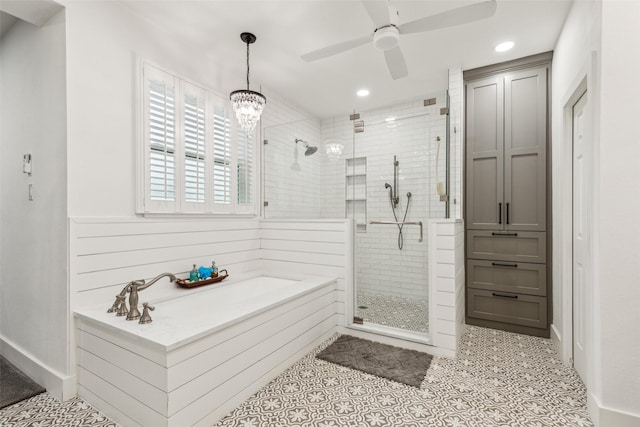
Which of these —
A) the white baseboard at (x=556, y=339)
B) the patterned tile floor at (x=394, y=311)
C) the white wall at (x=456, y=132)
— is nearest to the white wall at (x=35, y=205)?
the patterned tile floor at (x=394, y=311)

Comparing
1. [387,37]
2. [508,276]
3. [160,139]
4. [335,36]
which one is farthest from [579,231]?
[160,139]

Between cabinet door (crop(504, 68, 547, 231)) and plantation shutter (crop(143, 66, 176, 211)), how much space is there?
124 inches

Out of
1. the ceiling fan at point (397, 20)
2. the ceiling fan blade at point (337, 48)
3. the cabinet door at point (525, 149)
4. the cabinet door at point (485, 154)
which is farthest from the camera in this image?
the cabinet door at point (485, 154)

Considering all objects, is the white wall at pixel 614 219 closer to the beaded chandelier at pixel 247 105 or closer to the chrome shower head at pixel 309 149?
the beaded chandelier at pixel 247 105

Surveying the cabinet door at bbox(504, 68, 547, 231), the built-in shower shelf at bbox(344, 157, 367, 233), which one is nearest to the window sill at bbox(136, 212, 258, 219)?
the built-in shower shelf at bbox(344, 157, 367, 233)

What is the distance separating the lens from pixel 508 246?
10.00 ft

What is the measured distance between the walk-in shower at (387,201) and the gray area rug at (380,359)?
16 centimetres

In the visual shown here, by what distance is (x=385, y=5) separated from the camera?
1706 mm

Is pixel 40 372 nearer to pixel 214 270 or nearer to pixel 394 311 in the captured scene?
pixel 214 270

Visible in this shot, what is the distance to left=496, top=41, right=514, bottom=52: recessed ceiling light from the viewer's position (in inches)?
107

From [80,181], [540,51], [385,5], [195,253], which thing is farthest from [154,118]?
[540,51]

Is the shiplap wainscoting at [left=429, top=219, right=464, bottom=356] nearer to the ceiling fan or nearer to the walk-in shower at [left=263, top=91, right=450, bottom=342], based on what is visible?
the walk-in shower at [left=263, top=91, right=450, bottom=342]

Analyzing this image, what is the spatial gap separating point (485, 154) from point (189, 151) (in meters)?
2.91

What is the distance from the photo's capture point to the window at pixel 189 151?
7.89 ft
